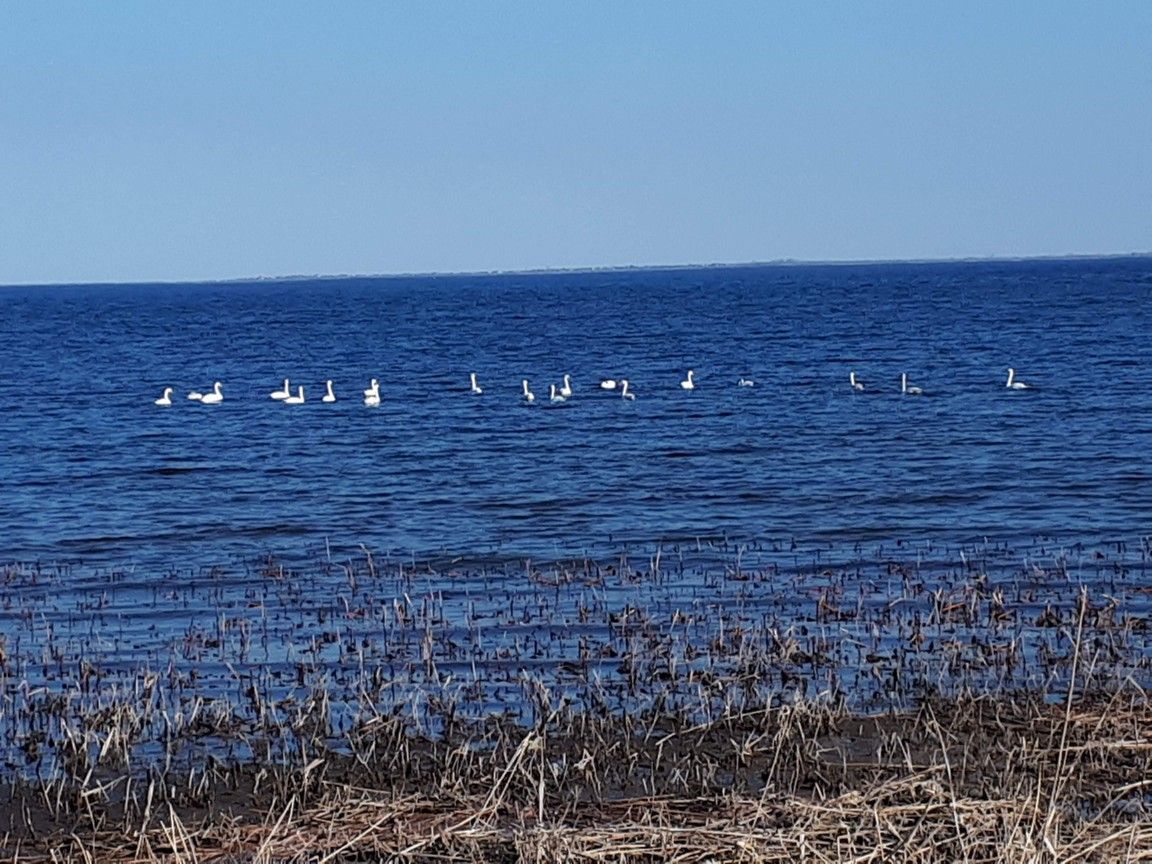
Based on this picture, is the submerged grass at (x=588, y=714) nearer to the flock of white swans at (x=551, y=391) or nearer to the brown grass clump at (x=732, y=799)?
the brown grass clump at (x=732, y=799)

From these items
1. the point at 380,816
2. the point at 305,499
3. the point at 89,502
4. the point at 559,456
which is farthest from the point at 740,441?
the point at 380,816

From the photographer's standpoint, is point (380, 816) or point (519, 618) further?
point (519, 618)

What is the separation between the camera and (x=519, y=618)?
55.5ft

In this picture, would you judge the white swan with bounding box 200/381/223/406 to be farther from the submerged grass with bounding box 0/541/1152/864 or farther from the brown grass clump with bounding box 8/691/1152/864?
the brown grass clump with bounding box 8/691/1152/864

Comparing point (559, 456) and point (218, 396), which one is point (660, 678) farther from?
point (218, 396)

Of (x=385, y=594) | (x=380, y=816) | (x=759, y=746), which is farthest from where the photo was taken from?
(x=385, y=594)

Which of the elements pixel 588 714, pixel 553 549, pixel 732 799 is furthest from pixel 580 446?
pixel 732 799

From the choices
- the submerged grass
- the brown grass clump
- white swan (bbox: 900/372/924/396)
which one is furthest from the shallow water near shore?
the brown grass clump

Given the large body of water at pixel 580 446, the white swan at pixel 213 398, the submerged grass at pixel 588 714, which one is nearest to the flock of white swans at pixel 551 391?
the white swan at pixel 213 398

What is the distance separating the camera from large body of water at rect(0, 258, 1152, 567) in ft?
77.4

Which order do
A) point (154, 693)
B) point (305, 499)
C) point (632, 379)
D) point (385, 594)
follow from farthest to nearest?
point (632, 379) < point (305, 499) < point (385, 594) < point (154, 693)

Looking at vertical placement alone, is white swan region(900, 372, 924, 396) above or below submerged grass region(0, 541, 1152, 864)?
below

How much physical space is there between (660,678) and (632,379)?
39175mm

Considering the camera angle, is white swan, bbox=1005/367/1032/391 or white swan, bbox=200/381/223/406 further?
white swan, bbox=200/381/223/406
